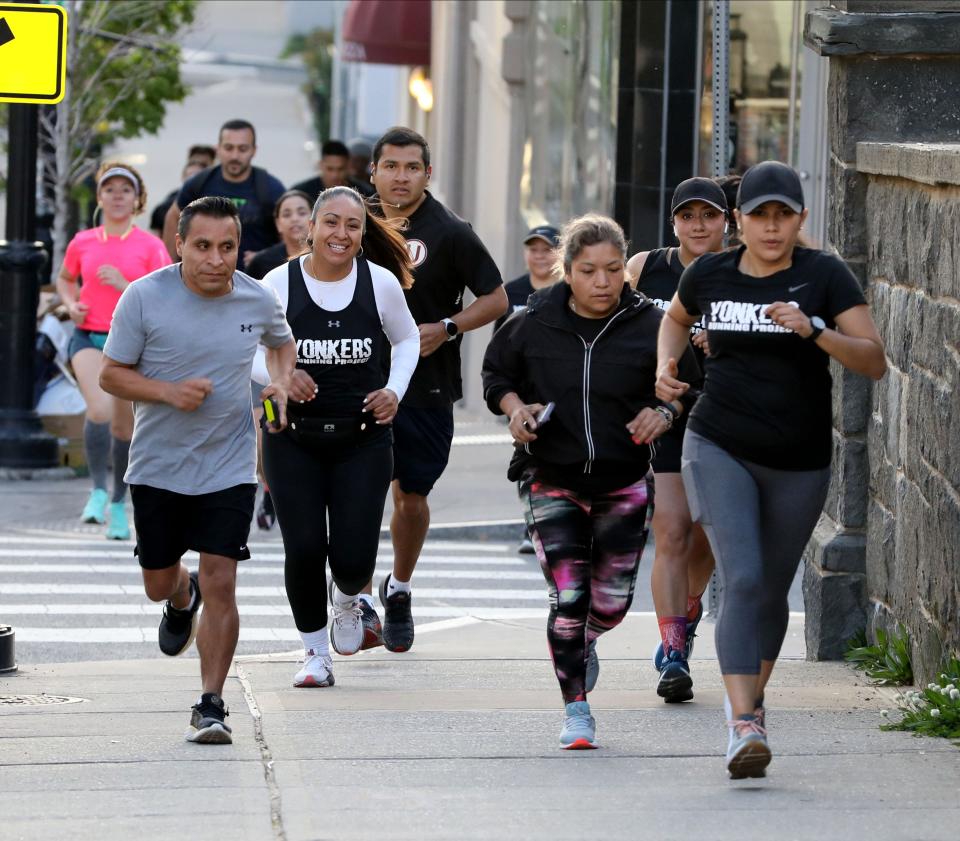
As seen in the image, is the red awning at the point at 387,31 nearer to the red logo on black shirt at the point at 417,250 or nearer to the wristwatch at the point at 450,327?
the red logo on black shirt at the point at 417,250

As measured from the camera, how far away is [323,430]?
7.35 meters

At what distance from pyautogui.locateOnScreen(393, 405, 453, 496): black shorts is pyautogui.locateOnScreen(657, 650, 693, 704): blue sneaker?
163 centimetres

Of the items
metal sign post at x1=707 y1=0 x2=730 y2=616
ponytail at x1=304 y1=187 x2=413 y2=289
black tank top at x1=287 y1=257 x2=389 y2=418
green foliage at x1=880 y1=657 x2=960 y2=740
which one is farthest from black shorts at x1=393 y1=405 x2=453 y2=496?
green foliage at x1=880 y1=657 x2=960 y2=740

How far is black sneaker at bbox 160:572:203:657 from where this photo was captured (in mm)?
7496

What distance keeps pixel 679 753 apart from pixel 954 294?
1.80 metres

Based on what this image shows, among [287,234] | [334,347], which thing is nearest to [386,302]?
[334,347]

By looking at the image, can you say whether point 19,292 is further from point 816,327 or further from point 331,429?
point 816,327

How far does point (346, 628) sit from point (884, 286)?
Result: 2.47 metres

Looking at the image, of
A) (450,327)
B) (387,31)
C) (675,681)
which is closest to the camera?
(675,681)

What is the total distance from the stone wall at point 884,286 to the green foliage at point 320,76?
5275 centimetres

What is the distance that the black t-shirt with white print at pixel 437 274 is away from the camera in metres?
8.42

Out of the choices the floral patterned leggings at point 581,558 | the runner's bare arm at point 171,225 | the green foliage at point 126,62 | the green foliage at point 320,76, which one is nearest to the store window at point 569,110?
the runner's bare arm at point 171,225

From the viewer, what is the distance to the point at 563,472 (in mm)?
6461

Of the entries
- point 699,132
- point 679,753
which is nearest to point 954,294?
point 679,753
